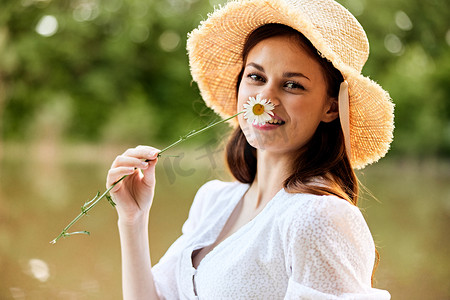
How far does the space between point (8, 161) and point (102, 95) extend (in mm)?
1902

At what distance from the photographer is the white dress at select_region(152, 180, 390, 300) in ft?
2.25

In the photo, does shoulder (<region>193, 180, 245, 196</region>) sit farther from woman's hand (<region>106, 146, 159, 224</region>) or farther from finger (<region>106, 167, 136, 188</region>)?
finger (<region>106, 167, 136, 188</region>)

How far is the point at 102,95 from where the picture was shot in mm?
7367

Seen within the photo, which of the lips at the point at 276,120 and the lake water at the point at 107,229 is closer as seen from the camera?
the lips at the point at 276,120

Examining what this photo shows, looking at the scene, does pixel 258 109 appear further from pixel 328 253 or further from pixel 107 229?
pixel 107 229

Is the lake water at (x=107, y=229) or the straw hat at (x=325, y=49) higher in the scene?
the lake water at (x=107, y=229)

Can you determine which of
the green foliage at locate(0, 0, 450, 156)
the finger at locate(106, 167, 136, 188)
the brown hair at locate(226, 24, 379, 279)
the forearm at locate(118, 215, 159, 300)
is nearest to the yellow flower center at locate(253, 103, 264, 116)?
the brown hair at locate(226, 24, 379, 279)

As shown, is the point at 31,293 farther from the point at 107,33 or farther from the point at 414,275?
the point at 107,33

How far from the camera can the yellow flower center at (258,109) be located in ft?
2.66

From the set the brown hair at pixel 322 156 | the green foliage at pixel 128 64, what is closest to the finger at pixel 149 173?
the brown hair at pixel 322 156

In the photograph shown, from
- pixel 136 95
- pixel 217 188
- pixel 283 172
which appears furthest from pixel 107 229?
pixel 136 95

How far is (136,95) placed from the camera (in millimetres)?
7324

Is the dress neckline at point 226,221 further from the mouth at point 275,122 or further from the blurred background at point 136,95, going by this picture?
the blurred background at point 136,95

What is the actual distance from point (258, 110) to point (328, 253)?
0.25 m
